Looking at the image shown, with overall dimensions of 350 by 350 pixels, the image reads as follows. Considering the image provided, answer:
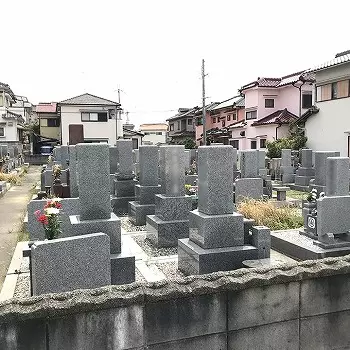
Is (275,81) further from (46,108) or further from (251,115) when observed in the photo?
(46,108)

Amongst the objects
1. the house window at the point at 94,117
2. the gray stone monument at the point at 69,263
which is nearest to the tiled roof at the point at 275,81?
the house window at the point at 94,117

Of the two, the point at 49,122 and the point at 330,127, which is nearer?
the point at 330,127

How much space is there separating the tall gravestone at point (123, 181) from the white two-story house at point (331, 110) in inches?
604

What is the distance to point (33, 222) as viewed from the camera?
866 centimetres

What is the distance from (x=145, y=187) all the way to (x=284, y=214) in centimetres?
397

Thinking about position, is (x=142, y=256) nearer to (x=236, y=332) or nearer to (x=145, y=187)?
(x=145, y=187)

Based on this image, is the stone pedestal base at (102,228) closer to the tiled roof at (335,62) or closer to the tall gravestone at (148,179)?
the tall gravestone at (148,179)

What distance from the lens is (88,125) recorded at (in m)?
41.0

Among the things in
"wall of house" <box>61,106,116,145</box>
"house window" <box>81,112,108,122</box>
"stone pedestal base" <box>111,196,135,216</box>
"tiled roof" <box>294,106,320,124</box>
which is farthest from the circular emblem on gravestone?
"house window" <box>81,112,108,122</box>

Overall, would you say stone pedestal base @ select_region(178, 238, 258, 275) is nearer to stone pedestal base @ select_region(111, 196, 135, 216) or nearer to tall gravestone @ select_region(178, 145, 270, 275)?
tall gravestone @ select_region(178, 145, 270, 275)

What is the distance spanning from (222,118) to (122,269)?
42.0 metres

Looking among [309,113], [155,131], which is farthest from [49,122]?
[155,131]

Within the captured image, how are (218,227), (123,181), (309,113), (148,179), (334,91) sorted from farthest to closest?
(309,113), (334,91), (123,181), (148,179), (218,227)

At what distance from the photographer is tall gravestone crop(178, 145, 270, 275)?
21.0 feet
